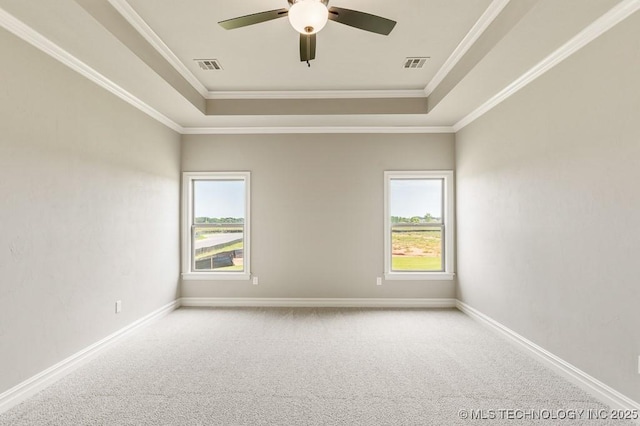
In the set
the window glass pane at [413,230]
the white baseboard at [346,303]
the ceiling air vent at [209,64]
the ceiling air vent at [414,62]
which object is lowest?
the white baseboard at [346,303]

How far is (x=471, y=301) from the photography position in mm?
4145

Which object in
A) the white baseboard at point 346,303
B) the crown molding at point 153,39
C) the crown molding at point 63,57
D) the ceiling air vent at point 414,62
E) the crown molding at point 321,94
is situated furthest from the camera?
the white baseboard at point 346,303

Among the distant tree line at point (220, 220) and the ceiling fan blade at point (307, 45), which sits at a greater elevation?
the ceiling fan blade at point (307, 45)

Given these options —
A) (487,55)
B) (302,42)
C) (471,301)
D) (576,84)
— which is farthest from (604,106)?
(471,301)

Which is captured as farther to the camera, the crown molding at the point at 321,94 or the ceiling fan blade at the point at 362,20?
the crown molding at the point at 321,94

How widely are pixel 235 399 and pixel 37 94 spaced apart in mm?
2790

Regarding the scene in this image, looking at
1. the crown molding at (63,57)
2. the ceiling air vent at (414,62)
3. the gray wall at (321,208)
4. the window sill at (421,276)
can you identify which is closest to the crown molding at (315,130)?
the gray wall at (321,208)

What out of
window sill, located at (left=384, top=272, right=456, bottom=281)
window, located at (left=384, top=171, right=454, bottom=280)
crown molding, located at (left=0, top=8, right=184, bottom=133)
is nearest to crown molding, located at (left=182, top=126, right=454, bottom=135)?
window, located at (left=384, top=171, right=454, bottom=280)

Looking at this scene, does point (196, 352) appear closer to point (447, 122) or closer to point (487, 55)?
point (487, 55)

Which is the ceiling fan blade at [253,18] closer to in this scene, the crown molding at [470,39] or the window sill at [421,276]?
the crown molding at [470,39]

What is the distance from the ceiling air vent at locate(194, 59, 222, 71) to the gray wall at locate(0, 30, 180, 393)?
3.20ft

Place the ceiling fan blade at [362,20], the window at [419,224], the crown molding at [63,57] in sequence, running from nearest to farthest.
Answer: the ceiling fan blade at [362,20], the crown molding at [63,57], the window at [419,224]

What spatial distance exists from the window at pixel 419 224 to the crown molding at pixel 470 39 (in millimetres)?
1461

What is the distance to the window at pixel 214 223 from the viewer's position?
4723 millimetres
